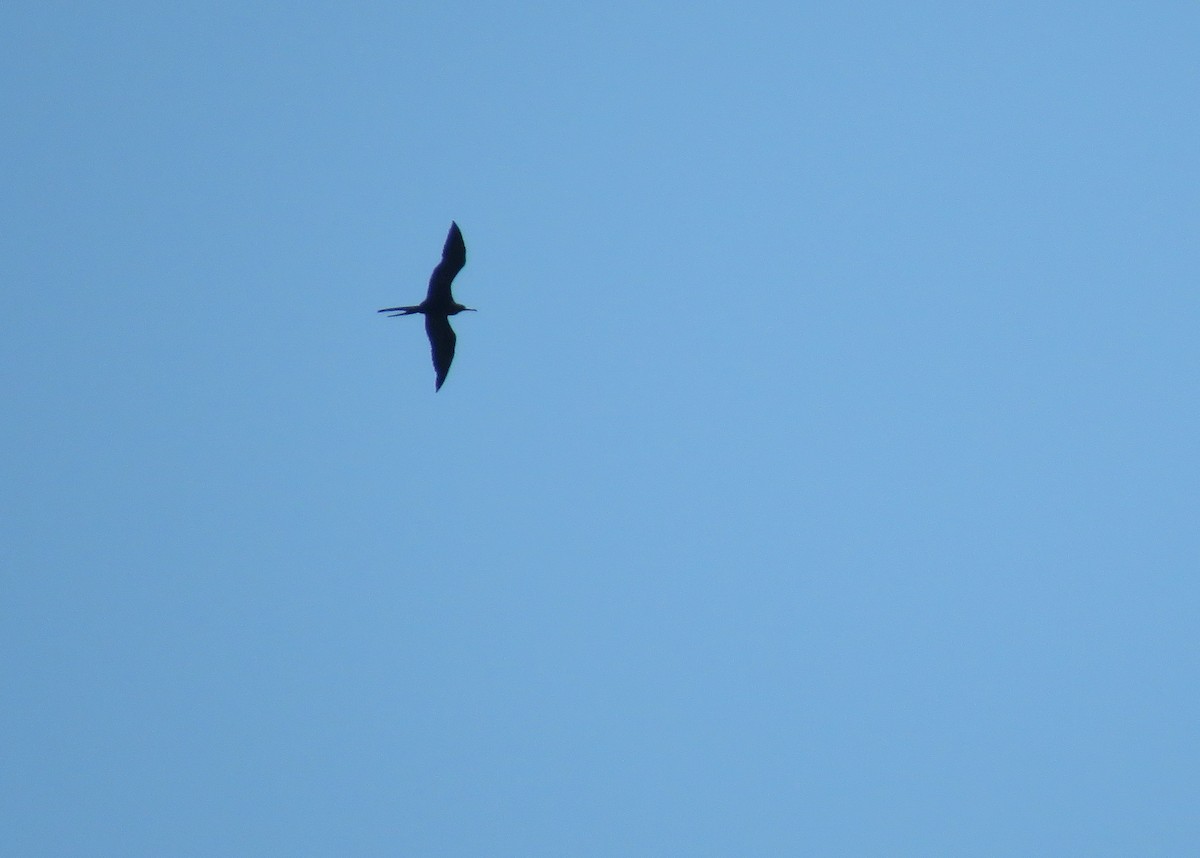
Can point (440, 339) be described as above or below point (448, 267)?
below

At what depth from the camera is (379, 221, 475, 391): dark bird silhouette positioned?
78.2 feet

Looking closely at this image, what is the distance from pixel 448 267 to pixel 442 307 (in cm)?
87

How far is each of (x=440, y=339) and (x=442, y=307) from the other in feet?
2.11

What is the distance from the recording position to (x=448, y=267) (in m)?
24.0

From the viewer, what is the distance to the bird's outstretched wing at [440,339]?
79.5 ft

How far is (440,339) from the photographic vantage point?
79.7 feet

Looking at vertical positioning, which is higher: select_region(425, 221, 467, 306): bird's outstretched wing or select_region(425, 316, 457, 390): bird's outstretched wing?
select_region(425, 221, 467, 306): bird's outstretched wing

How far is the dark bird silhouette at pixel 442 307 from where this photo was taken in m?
23.8

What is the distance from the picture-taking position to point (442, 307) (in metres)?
24.4

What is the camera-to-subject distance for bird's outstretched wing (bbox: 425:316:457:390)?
24.2m

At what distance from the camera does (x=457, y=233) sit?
23656 mm

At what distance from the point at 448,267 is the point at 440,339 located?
142 cm

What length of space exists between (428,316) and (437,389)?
6.38 feet

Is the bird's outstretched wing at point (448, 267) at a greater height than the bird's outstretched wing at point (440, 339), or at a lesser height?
greater
